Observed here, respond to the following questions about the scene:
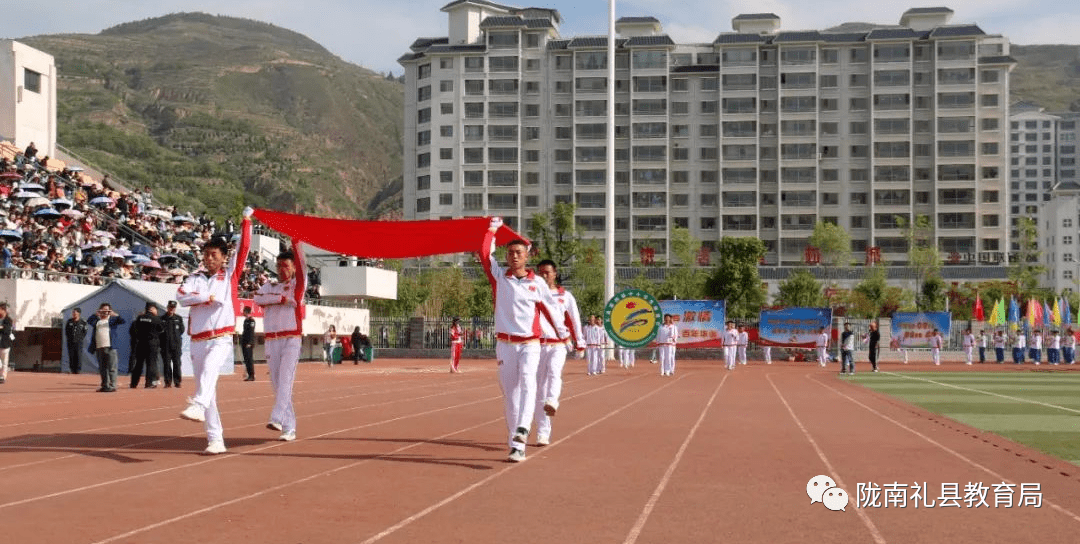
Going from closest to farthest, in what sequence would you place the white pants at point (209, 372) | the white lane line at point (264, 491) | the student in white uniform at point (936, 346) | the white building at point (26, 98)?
the white lane line at point (264, 491)
the white pants at point (209, 372)
the student in white uniform at point (936, 346)
the white building at point (26, 98)

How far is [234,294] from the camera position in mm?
12680

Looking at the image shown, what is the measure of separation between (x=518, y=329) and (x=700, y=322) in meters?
35.8

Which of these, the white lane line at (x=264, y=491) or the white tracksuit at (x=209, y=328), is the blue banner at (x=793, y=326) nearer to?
the white lane line at (x=264, y=491)

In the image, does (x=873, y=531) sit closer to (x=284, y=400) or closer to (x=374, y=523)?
(x=374, y=523)

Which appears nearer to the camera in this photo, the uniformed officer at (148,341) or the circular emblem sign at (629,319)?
the uniformed officer at (148,341)

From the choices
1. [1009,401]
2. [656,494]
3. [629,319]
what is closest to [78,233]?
[629,319]

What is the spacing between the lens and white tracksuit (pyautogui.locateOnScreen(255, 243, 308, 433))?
44.6 ft

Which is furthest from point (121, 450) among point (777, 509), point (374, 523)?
point (777, 509)

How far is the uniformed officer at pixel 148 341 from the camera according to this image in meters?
26.3

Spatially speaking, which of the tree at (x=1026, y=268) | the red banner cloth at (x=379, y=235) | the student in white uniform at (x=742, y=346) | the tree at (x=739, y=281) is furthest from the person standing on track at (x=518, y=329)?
the tree at (x=1026, y=268)

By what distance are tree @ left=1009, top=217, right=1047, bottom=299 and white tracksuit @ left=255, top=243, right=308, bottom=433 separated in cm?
9493

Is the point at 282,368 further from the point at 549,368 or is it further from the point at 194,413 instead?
the point at 549,368

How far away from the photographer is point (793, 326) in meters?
50.9

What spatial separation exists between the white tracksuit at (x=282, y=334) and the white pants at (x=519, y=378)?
8.76ft
